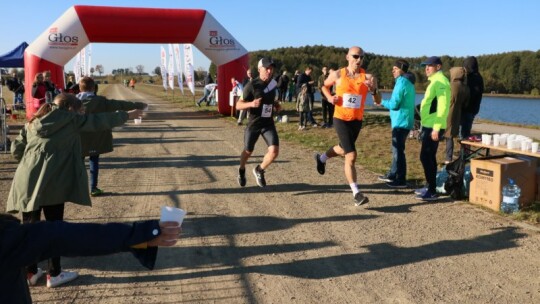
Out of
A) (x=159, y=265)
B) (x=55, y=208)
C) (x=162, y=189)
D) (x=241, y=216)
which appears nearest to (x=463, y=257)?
(x=241, y=216)

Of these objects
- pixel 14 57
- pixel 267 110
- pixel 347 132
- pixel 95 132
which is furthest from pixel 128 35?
pixel 347 132

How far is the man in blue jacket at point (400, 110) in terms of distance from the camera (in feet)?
22.4

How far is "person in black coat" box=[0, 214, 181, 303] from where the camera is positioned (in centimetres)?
161

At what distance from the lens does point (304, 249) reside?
464cm

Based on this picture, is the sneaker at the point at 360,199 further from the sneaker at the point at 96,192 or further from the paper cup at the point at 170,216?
the paper cup at the point at 170,216

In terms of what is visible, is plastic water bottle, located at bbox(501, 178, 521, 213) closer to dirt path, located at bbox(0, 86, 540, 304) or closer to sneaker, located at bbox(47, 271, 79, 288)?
dirt path, located at bbox(0, 86, 540, 304)

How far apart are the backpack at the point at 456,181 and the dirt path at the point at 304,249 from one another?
0.96 feet

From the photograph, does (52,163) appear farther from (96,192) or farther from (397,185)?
(397,185)

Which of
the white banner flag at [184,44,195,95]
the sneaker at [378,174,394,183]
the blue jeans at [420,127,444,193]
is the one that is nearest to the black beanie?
the blue jeans at [420,127,444,193]

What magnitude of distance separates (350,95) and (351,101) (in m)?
0.09

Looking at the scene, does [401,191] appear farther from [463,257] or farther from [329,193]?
[463,257]

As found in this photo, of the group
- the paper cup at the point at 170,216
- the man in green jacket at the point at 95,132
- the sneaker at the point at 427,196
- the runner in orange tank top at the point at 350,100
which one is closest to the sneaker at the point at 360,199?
the runner in orange tank top at the point at 350,100

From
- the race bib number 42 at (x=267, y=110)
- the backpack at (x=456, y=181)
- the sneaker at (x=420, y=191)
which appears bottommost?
the sneaker at (x=420, y=191)

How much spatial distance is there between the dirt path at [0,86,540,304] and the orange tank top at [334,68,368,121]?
1.31 m
